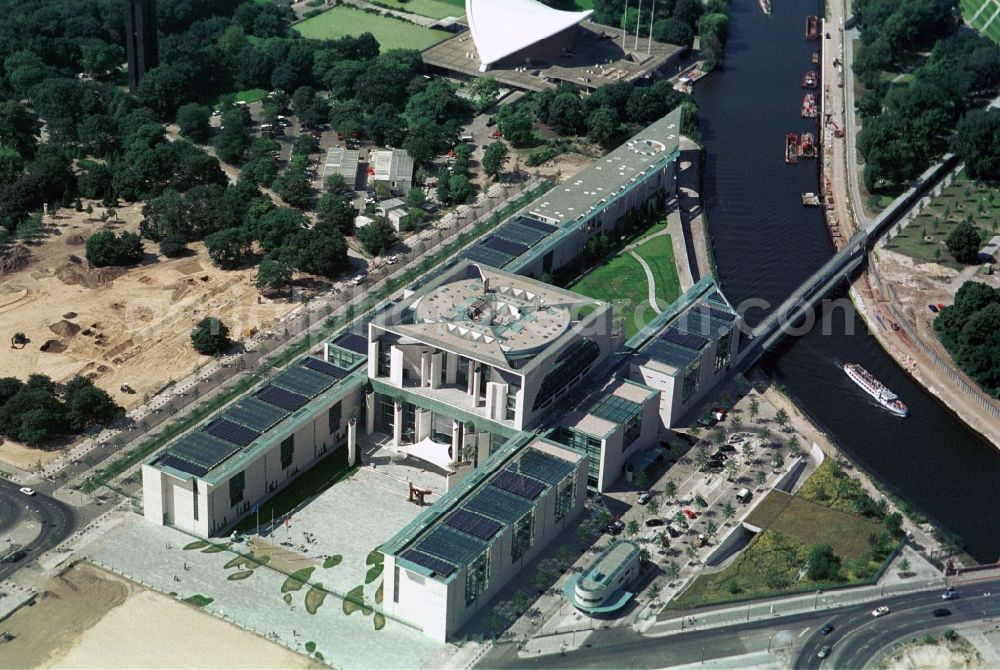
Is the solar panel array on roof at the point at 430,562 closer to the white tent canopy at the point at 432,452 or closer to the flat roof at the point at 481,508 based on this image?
the flat roof at the point at 481,508

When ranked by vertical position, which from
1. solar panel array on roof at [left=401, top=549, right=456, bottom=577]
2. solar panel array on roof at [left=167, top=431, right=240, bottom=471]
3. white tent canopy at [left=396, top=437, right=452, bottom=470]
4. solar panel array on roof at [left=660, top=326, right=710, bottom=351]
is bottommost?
white tent canopy at [left=396, top=437, right=452, bottom=470]

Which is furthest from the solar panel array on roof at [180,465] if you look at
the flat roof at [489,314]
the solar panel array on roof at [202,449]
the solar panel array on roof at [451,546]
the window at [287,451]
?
the flat roof at [489,314]

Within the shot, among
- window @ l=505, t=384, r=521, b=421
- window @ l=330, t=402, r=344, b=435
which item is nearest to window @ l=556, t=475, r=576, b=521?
window @ l=505, t=384, r=521, b=421

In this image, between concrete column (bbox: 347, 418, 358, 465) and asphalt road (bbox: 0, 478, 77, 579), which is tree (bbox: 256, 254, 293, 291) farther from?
asphalt road (bbox: 0, 478, 77, 579)

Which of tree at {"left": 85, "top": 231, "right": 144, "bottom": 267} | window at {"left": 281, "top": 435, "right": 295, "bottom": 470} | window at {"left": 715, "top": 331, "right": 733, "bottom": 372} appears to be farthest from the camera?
tree at {"left": 85, "top": 231, "right": 144, "bottom": 267}

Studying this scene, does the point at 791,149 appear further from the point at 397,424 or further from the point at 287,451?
the point at 287,451

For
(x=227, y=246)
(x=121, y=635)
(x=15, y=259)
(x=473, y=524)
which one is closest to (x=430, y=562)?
(x=473, y=524)
